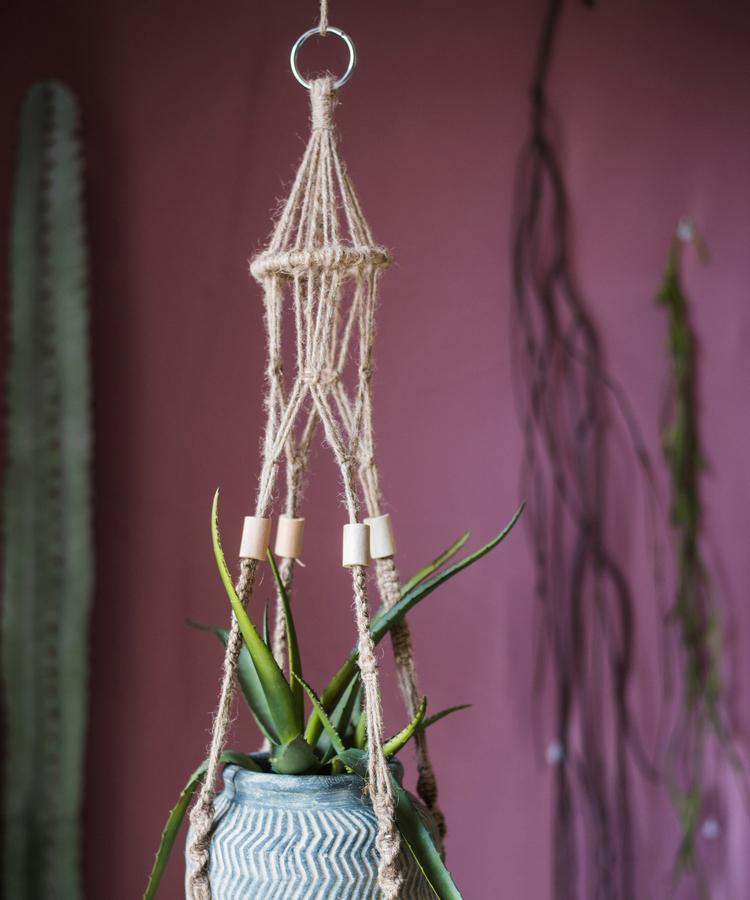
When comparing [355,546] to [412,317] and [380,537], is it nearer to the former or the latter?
[380,537]

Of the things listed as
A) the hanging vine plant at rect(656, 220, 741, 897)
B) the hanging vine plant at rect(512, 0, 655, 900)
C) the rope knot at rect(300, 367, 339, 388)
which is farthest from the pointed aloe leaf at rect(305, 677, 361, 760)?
the hanging vine plant at rect(656, 220, 741, 897)

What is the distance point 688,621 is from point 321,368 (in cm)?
112

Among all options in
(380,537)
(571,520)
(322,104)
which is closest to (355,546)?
(380,537)

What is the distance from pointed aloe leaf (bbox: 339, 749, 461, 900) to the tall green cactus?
0.81 metres

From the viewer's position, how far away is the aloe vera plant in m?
0.69

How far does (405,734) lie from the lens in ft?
2.34

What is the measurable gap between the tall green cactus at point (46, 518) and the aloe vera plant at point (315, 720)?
688 mm

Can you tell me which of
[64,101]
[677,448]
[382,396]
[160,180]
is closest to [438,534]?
[382,396]

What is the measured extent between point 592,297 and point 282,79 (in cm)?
66

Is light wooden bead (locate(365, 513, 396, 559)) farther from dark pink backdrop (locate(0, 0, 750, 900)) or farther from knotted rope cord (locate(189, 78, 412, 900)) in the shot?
dark pink backdrop (locate(0, 0, 750, 900))

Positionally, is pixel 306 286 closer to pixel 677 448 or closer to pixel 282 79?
pixel 282 79

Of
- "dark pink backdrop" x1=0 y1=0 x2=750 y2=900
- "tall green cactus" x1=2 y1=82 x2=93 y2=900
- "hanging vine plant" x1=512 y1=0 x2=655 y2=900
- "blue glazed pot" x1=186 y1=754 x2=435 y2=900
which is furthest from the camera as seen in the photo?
"hanging vine plant" x1=512 y1=0 x2=655 y2=900

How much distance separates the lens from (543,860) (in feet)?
5.35

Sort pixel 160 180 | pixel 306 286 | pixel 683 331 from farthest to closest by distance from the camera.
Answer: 1. pixel 683 331
2. pixel 160 180
3. pixel 306 286
